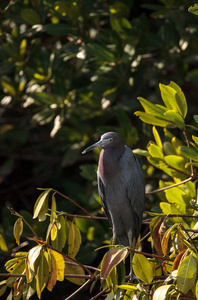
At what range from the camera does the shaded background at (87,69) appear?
11.8ft

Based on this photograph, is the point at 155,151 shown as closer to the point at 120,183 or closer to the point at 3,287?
the point at 120,183

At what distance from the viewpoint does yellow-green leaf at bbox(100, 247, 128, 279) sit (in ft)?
6.21

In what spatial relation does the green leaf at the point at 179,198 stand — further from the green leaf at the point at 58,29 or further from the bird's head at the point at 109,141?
the green leaf at the point at 58,29

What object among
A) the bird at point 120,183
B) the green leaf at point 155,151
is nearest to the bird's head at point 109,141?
the bird at point 120,183

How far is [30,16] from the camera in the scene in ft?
12.0

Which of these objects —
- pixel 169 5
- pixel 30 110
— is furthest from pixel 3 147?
pixel 169 5

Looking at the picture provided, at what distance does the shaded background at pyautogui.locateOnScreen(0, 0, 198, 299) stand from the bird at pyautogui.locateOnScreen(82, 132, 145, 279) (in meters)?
0.25

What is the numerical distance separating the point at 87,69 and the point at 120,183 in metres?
1.38

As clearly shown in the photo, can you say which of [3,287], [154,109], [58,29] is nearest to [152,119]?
[154,109]

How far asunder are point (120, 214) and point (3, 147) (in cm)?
204

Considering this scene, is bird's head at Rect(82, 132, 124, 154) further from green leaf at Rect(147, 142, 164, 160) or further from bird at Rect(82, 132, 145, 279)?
green leaf at Rect(147, 142, 164, 160)

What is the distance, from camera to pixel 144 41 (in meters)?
3.75

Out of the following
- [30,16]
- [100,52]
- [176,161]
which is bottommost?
[176,161]

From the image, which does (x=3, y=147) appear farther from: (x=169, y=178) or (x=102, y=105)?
(x=169, y=178)
